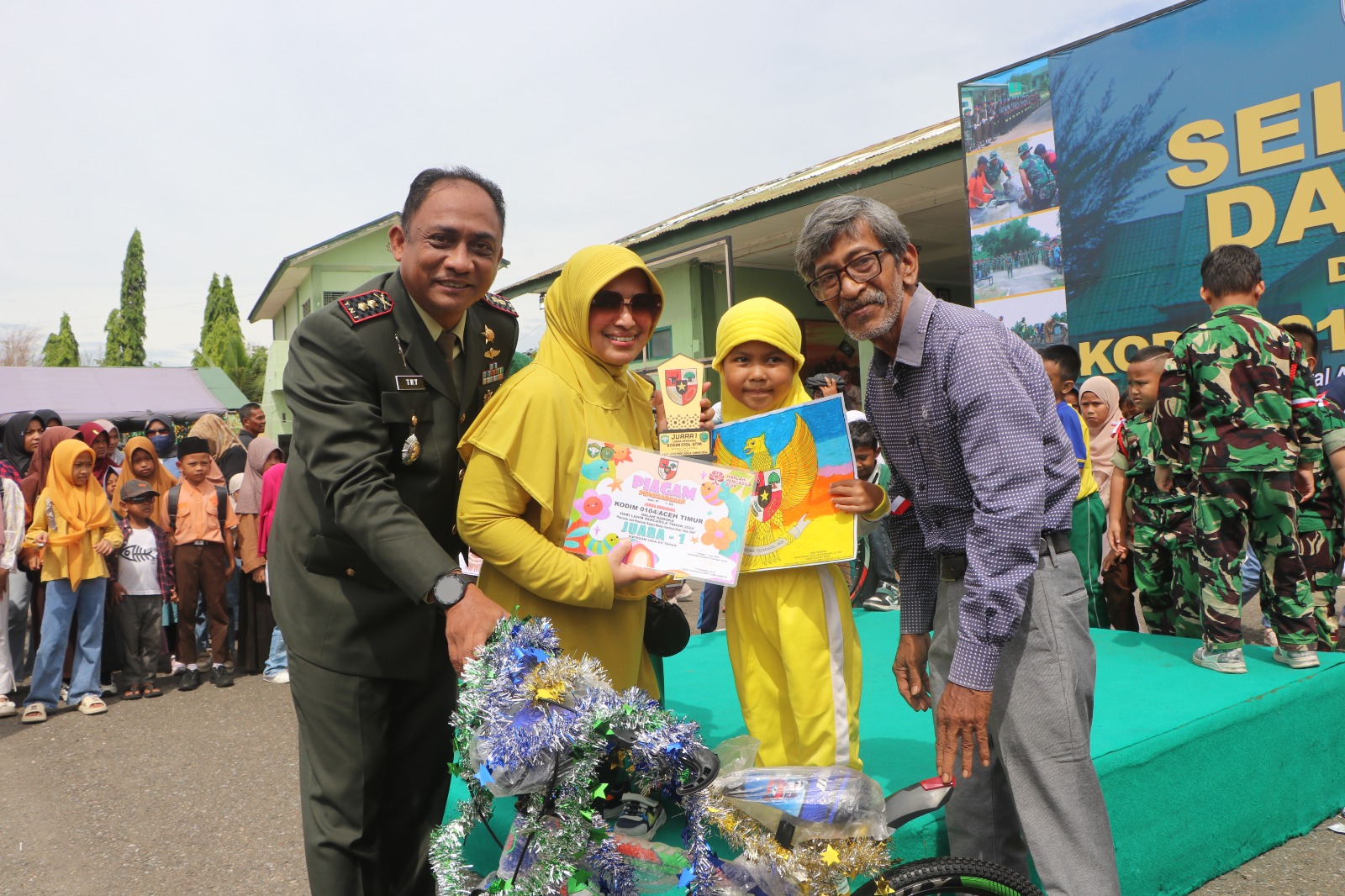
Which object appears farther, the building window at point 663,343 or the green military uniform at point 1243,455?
the building window at point 663,343

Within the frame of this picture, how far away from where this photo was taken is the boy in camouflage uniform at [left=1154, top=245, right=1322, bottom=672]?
3705 mm

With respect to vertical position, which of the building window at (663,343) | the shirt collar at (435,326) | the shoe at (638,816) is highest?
the building window at (663,343)

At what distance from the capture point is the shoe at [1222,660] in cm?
364

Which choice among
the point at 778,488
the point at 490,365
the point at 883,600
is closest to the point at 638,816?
the point at 778,488

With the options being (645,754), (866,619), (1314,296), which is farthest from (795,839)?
(1314,296)

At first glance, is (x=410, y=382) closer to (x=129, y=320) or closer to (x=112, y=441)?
(x=112, y=441)

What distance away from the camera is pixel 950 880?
181cm

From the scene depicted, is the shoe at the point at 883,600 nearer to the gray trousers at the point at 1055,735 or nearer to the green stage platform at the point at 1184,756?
the green stage platform at the point at 1184,756

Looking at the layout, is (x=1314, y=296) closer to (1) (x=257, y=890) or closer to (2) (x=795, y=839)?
(2) (x=795, y=839)

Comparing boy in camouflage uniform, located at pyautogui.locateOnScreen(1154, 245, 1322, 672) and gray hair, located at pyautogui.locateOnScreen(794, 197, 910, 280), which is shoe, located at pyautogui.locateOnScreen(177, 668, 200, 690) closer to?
gray hair, located at pyautogui.locateOnScreen(794, 197, 910, 280)

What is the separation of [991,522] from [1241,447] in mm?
2696

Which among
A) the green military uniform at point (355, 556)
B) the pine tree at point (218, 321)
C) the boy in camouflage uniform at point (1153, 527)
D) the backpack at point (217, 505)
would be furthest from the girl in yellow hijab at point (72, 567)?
the pine tree at point (218, 321)

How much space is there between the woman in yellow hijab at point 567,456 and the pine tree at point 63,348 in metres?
55.8

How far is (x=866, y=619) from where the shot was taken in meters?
5.74
